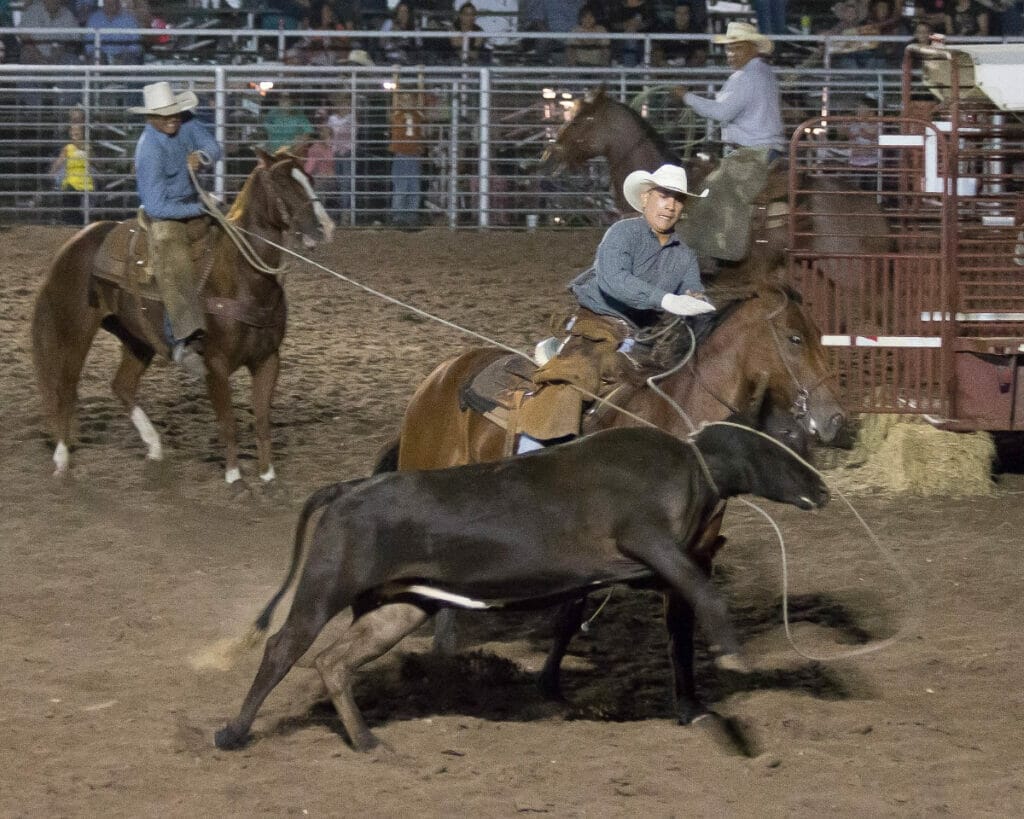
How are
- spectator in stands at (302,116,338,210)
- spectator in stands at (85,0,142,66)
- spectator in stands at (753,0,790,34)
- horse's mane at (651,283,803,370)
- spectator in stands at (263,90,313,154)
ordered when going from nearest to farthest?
horse's mane at (651,283,803,370)
spectator in stands at (263,90,313,154)
spectator in stands at (302,116,338,210)
spectator in stands at (85,0,142,66)
spectator in stands at (753,0,790,34)

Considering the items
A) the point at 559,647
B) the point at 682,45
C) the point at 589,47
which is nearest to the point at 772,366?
the point at 559,647

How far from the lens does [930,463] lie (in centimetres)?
861

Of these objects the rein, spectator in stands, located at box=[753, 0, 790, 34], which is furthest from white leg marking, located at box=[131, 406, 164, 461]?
spectator in stands, located at box=[753, 0, 790, 34]

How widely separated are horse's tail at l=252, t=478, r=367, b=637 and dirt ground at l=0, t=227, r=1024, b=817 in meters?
0.36

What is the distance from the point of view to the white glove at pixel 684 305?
511cm

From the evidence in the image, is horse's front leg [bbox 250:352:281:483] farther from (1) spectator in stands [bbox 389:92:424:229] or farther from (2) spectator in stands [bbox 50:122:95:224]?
(2) spectator in stands [bbox 50:122:95:224]

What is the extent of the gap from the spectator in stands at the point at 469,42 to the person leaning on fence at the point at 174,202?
7209mm

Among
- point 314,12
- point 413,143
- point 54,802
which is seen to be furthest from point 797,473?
point 314,12

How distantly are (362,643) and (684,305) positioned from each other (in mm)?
1577

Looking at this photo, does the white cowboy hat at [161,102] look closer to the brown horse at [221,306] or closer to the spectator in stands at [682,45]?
the brown horse at [221,306]

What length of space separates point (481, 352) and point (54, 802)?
2568 mm

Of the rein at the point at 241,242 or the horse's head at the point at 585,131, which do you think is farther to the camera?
the horse's head at the point at 585,131

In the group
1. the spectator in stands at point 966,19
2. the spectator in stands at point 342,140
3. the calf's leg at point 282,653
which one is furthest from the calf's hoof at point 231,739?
the spectator in stands at point 966,19

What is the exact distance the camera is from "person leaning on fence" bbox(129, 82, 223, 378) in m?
8.34
